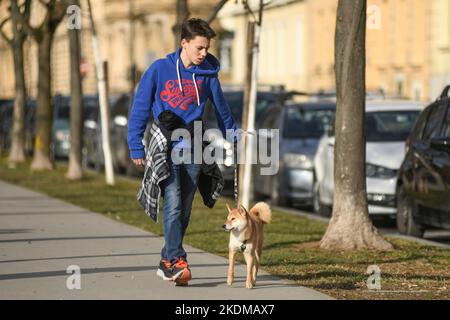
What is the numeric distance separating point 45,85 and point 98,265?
19.9m

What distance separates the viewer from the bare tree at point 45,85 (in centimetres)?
3108

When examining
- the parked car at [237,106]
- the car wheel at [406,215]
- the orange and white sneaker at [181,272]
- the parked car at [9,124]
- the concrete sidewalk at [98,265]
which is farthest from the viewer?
the parked car at [9,124]

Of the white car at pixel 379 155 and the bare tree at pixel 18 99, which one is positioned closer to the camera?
the white car at pixel 379 155

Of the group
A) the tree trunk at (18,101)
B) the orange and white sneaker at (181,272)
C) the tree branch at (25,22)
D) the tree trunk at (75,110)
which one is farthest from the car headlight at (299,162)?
the tree trunk at (18,101)

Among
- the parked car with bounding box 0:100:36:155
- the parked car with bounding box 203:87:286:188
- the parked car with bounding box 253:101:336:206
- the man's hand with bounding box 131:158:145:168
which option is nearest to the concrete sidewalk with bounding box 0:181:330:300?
the man's hand with bounding box 131:158:145:168

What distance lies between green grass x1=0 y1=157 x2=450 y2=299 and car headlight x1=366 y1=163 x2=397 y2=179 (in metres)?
0.95

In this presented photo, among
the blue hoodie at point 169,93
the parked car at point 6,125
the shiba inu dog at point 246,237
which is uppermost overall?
the blue hoodie at point 169,93

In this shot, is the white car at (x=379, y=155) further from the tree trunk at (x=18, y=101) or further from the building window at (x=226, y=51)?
the building window at (x=226, y=51)

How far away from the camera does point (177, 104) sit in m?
10.5

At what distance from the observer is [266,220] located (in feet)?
35.2

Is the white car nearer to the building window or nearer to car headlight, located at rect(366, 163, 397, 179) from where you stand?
car headlight, located at rect(366, 163, 397, 179)

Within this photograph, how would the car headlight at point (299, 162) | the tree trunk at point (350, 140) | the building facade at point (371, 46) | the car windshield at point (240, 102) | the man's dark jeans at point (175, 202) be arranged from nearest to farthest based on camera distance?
the man's dark jeans at point (175, 202) < the tree trunk at point (350, 140) < the car headlight at point (299, 162) < the car windshield at point (240, 102) < the building facade at point (371, 46)

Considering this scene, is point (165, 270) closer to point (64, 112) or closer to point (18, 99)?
point (18, 99)

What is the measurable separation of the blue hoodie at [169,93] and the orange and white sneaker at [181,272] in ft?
2.60
